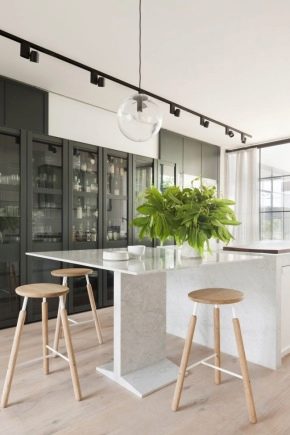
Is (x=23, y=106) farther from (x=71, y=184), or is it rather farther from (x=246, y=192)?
(x=246, y=192)

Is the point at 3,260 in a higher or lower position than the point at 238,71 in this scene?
lower

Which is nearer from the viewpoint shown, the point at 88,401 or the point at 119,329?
the point at 88,401

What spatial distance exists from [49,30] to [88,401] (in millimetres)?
2657

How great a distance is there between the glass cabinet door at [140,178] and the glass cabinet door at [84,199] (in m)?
0.61

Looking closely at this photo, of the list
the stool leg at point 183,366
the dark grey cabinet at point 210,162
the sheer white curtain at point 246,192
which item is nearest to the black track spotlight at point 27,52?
the stool leg at point 183,366

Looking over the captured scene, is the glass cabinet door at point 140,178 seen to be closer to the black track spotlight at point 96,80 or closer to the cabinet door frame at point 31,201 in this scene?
the cabinet door frame at point 31,201

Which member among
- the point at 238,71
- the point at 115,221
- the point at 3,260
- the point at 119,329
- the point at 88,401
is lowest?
the point at 88,401

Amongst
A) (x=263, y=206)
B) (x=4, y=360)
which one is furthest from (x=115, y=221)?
(x=263, y=206)

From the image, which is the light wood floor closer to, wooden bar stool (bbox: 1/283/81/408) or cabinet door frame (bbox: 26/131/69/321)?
wooden bar stool (bbox: 1/283/81/408)

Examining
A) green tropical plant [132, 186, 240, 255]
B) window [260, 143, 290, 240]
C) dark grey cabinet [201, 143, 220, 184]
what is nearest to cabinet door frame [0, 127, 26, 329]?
green tropical plant [132, 186, 240, 255]

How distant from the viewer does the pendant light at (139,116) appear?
2.22 m

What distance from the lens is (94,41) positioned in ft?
9.00

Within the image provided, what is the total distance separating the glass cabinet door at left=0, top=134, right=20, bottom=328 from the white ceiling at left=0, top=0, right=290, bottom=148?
2.59ft

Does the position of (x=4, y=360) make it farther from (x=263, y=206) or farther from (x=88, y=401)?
(x=263, y=206)
